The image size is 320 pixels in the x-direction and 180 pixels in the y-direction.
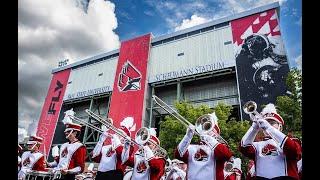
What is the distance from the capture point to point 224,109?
66.0ft

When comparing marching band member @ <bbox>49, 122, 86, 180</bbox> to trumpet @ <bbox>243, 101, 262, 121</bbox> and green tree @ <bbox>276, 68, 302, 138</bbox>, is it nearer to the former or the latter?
trumpet @ <bbox>243, 101, 262, 121</bbox>

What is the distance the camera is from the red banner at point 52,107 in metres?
37.2

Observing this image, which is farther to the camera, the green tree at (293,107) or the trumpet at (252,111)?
the green tree at (293,107)

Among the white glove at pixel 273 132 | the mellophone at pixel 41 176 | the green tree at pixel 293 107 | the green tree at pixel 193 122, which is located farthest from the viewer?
the green tree at pixel 193 122

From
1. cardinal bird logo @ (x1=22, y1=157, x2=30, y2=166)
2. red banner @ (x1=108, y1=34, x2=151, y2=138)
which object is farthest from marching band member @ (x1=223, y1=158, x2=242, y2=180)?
red banner @ (x1=108, y1=34, x2=151, y2=138)

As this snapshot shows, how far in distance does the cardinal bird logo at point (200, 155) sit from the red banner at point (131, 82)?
2352 cm

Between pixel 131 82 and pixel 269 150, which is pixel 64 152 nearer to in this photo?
pixel 269 150

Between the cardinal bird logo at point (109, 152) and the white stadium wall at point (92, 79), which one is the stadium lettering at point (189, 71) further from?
the cardinal bird logo at point (109, 152)

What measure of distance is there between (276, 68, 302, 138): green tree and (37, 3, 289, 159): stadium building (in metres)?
6.47

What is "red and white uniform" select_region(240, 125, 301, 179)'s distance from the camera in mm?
4590

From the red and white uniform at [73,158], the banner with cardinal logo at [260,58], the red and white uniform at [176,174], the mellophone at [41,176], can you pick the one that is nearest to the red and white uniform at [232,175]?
the red and white uniform at [176,174]

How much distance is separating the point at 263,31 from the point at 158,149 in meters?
20.6

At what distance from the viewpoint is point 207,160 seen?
5.38 m

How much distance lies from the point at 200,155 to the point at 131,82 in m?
26.0
